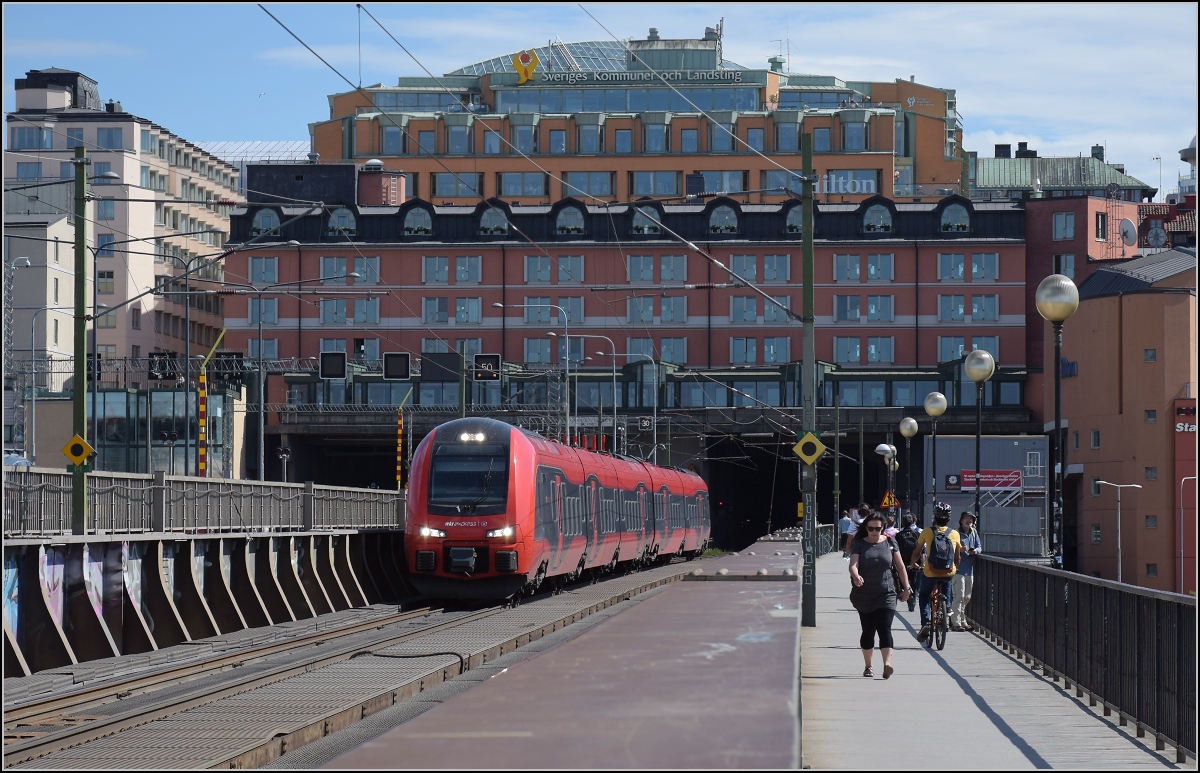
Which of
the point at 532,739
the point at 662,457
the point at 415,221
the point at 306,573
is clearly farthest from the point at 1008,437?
the point at 532,739

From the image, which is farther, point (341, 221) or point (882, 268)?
point (341, 221)

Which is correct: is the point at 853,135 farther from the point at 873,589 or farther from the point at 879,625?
the point at 879,625

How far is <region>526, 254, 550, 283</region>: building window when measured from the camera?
104m

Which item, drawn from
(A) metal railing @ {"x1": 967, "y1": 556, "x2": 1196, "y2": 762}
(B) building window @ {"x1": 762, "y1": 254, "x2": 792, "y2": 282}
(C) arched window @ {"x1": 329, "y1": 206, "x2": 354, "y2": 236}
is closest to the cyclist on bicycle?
(A) metal railing @ {"x1": 967, "y1": 556, "x2": 1196, "y2": 762}

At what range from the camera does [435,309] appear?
104812mm

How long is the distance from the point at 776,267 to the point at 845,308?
4.73 metres

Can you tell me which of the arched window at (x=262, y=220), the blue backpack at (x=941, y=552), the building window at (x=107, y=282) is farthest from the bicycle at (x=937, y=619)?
the building window at (x=107, y=282)

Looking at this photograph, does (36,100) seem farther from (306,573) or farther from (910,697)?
(910,697)

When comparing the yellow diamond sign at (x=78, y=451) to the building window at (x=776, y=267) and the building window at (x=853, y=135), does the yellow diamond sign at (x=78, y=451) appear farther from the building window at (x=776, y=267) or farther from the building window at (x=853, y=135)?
the building window at (x=853, y=135)

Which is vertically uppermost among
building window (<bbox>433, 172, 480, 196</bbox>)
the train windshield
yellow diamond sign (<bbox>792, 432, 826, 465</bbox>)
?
building window (<bbox>433, 172, 480, 196</bbox>)

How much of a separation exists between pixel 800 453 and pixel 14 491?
11263 millimetres

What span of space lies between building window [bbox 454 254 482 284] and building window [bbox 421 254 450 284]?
22.9 inches

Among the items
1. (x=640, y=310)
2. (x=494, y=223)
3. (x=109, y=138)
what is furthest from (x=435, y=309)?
(x=109, y=138)

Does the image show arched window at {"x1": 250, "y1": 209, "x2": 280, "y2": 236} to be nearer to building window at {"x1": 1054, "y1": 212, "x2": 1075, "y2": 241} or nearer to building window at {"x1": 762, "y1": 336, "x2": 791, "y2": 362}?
building window at {"x1": 762, "y1": 336, "x2": 791, "y2": 362}
